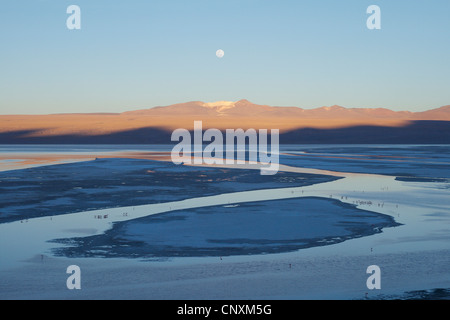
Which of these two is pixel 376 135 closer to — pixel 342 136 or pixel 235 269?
pixel 342 136

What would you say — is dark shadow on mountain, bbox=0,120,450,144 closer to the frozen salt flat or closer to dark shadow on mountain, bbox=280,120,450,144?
dark shadow on mountain, bbox=280,120,450,144

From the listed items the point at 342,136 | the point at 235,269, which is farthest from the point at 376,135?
the point at 235,269

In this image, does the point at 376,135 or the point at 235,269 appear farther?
the point at 376,135

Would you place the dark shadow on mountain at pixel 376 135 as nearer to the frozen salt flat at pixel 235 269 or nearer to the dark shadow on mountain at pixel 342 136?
the dark shadow on mountain at pixel 342 136

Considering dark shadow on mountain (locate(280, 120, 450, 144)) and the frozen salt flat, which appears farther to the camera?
dark shadow on mountain (locate(280, 120, 450, 144))

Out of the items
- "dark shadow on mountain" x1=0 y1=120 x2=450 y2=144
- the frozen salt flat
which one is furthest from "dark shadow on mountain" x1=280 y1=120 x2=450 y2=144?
the frozen salt flat

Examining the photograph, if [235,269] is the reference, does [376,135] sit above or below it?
above

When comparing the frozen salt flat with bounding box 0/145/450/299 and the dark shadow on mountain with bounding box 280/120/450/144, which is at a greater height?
the dark shadow on mountain with bounding box 280/120/450/144
